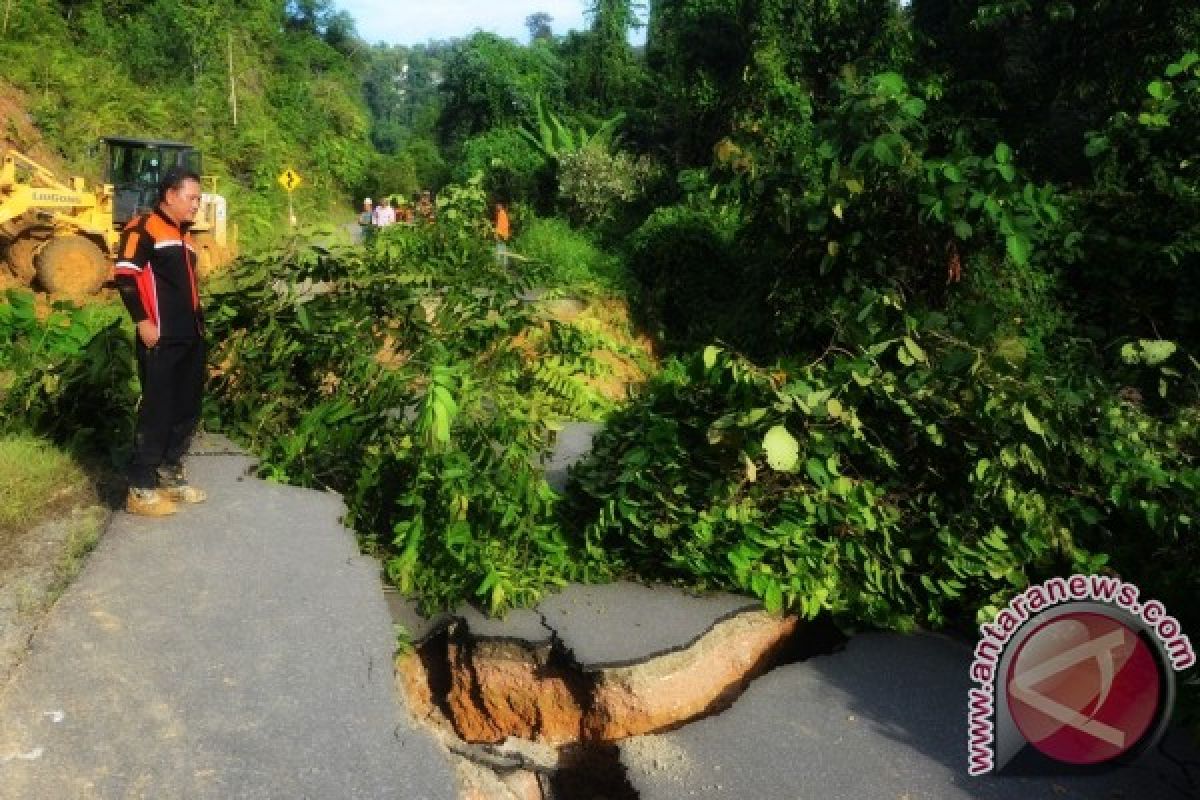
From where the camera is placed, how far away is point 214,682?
295cm

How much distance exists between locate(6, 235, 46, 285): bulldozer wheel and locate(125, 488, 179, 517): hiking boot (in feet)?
34.3

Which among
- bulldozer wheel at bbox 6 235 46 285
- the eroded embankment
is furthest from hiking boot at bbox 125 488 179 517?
bulldozer wheel at bbox 6 235 46 285

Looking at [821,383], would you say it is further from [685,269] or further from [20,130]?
[20,130]

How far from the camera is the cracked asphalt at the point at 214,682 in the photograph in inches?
99.1

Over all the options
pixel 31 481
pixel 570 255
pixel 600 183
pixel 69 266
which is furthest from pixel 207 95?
pixel 31 481

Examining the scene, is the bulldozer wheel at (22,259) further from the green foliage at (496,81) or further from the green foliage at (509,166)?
the green foliage at (496,81)

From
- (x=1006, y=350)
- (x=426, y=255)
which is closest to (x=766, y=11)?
(x=426, y=255)

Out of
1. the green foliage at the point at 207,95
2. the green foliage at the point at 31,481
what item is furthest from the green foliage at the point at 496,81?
the green foliage at the point at 31,481

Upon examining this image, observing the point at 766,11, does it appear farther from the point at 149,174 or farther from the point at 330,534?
the point at 330,534

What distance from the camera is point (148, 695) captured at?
9.29ft

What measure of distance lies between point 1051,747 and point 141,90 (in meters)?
28.0

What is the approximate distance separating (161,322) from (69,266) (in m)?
9.84

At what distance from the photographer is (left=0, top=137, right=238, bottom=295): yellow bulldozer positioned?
39.4 ft

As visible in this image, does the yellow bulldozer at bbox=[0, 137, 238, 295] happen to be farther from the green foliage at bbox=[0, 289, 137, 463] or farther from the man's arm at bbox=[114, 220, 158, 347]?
the man's arm at bbox=[114, 220, 158, 347]
